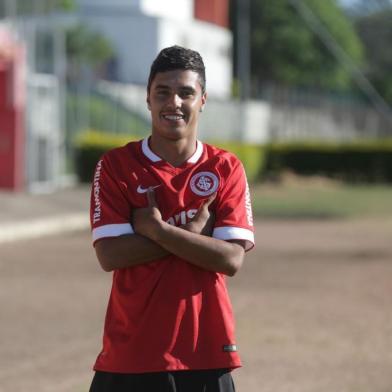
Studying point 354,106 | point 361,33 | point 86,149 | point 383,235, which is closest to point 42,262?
point 383,235

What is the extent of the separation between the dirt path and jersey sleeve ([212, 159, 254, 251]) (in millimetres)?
3857

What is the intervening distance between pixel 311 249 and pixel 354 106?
1575 inches

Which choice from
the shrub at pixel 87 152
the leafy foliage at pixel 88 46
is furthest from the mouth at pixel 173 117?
the leafy foliage at pixel 88 46

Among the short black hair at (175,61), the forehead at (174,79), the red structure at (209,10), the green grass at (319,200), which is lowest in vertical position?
the green grass at (319,200)

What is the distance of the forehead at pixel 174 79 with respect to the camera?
4418 millimetres

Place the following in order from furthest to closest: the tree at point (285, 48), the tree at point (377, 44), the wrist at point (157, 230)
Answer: the tree at point (377, 44) < the tree at point (285, 48) < the wrist at point (157, 230)

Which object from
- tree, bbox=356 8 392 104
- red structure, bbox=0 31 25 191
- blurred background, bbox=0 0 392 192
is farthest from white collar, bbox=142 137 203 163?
tree, bbox=356 8 392 104

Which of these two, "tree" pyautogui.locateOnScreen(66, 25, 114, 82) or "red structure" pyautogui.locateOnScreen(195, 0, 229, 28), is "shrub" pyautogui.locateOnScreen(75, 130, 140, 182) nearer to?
"tree" pyautogui.locateOnScreen(66, 25, 114, 82)

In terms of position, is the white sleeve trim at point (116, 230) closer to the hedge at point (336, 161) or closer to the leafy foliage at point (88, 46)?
the hedge at point (336, 161)

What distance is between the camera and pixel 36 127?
30969 mm

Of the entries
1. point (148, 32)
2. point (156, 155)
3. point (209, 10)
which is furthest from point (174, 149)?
point (209, 10)

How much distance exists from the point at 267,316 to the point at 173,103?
7.61 m

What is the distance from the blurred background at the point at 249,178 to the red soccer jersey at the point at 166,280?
3965 mm

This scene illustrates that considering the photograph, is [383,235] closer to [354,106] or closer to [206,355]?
[206,355]
